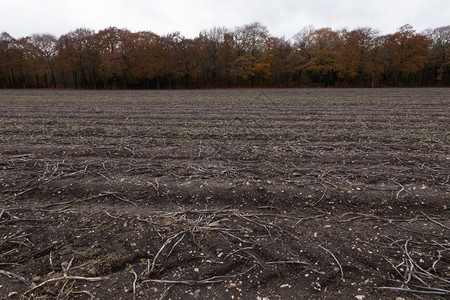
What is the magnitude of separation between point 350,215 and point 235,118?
31.9 ft

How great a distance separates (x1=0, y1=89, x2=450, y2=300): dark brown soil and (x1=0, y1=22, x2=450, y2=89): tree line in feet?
156

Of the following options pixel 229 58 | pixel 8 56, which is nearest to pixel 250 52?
pixel 229 58

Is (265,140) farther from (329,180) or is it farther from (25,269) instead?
(25,269)

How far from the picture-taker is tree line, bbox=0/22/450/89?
5034 cm

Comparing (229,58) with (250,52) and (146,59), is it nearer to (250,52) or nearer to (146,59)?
(250,52)

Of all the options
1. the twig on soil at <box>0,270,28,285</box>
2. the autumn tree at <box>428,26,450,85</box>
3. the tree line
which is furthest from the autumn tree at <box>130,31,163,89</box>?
the autumn tree at <box>428,26,450,85</box>

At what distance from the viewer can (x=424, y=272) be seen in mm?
3002

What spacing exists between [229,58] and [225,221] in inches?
2086

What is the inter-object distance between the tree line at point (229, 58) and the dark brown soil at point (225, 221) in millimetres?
47496

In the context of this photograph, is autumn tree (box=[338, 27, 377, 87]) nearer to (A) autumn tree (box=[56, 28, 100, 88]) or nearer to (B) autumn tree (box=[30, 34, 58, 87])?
(A) autumn tree (box=[56, 28, 100, 88])

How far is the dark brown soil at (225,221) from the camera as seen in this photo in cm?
289

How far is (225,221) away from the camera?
4.00 m

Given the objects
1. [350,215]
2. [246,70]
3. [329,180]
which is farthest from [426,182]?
[246,70]

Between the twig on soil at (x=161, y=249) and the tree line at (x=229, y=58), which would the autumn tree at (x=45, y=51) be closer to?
the tree line at (x=229, y=58)
